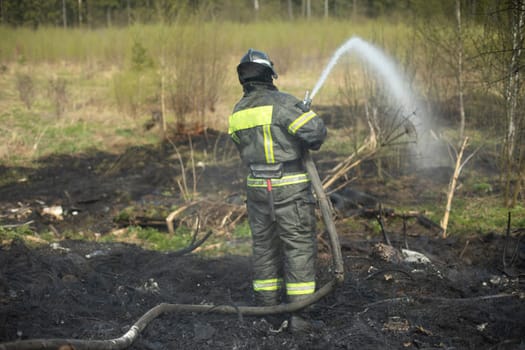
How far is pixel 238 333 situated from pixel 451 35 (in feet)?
24.3

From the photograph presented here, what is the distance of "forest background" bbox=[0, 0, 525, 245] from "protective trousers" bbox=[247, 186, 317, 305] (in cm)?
215

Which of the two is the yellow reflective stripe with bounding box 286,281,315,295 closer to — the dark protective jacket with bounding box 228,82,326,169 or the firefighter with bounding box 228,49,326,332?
the firefighter with bounding box 228,49,326,332

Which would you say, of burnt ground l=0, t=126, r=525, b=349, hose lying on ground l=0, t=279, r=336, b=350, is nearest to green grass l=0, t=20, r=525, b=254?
burnt ground l=0, t=126, r=525, b=349

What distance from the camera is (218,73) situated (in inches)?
517

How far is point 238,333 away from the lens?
13.3 ft

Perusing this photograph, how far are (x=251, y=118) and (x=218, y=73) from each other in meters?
9.07

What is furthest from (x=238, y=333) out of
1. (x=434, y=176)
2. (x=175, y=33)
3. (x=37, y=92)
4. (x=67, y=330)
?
(x=37, y=92)

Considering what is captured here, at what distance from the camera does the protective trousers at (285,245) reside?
14.2 ft

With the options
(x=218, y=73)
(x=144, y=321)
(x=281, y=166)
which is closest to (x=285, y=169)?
(x=281, y=166)

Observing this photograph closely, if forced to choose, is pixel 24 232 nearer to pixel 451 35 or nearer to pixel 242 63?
pixel 242 63

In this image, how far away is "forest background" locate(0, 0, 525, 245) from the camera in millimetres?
8036

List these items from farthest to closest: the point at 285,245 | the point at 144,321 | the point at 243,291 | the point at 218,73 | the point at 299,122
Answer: the point at 218,73 → the point at 243,291 → the point at 285,245 → the point at 299,122 → the point at 144,321

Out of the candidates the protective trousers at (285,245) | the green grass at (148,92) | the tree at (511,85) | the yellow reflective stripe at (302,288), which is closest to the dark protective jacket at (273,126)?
the protective trousers at (285,245)

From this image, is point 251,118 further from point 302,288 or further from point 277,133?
point 302,288
